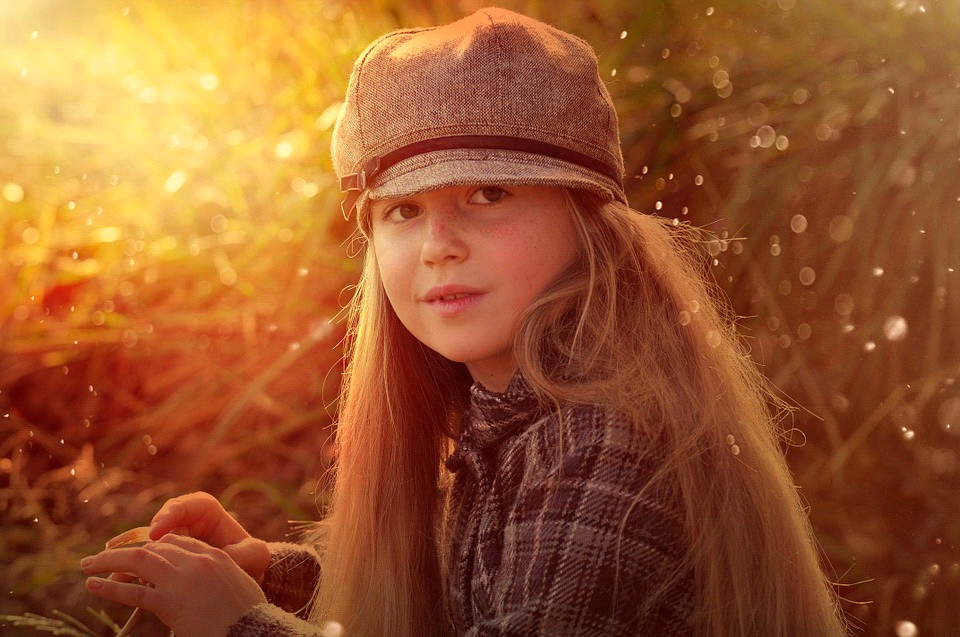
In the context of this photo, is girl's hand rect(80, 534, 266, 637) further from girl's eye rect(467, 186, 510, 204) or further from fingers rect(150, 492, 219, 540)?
girl's eye rect(467, 186, 510, 204)

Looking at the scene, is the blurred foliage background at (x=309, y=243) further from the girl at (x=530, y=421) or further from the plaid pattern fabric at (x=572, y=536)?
the plaid pattern fabric at (x=572, y=536)

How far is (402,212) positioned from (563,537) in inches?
15.8

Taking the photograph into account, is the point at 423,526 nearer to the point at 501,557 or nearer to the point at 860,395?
the point at 501,557

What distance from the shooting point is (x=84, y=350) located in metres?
1.66

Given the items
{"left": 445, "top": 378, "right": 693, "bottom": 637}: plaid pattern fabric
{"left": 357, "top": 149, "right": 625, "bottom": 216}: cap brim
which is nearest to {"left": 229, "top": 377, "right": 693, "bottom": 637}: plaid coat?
{"left": 445, "top": 378, "right": 693, "bottom": 637}: plaid pattern fabric

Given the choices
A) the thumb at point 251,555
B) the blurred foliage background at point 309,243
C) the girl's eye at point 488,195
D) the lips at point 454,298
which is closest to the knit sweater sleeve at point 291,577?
the thumb at point 251,555

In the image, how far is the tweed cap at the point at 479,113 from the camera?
949 mm

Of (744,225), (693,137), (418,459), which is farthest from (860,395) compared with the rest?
(418,459)

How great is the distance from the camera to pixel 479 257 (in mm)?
975

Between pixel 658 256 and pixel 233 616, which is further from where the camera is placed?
pixel 658 256

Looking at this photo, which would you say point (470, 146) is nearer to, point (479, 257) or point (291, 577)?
point (479, 257)

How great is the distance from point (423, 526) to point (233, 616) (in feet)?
0.97

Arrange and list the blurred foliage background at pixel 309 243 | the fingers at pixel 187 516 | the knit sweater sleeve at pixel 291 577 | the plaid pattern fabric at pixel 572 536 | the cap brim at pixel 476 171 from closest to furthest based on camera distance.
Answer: the plaid pattern fabric at pixel 572 536, the cap brim at pixel 476 171, the fingers at pixel 187 516, the knit sweater sleeve at pixel 291 577, the blurred foliage background at pixel 309 243

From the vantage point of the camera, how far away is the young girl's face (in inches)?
38.4
